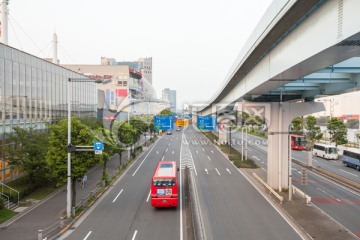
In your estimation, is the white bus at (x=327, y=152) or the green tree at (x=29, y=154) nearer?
the green tree at (x=29, y=154)

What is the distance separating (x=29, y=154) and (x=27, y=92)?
25.5 ft

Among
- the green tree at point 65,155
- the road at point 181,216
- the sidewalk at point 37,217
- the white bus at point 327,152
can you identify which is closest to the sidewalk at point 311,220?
the road at point 181,216

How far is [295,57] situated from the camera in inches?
461

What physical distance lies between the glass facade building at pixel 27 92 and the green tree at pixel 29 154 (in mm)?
1498

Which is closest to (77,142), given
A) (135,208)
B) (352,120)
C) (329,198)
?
(135,208)

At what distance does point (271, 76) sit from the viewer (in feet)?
50.8

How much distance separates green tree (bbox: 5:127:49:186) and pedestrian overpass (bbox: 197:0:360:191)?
53.5 ft

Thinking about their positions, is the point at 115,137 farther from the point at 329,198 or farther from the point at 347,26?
the point at 347,26

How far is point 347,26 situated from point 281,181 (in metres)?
19.3

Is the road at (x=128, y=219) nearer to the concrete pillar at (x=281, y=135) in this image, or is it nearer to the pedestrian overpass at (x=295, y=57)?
the concrete pillar at (x=281, y=135)

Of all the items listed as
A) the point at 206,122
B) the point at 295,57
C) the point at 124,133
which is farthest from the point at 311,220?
the point at 124,133

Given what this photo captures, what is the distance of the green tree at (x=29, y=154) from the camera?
22.7 metres

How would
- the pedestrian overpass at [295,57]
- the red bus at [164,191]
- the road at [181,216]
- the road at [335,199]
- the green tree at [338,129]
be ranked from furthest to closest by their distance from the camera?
the green tree at [338,129], the red bus at [164,191], the road at [335,199], the road at [181,216], the pedestrian overpass at [295,57]

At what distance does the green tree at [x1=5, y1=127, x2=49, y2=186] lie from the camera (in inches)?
894
